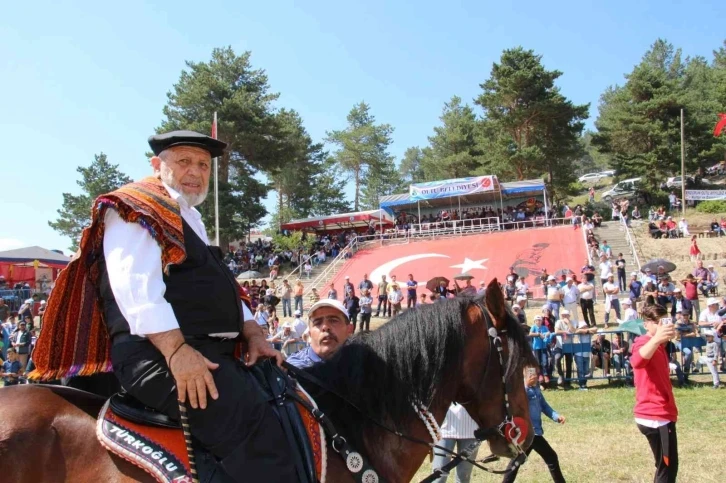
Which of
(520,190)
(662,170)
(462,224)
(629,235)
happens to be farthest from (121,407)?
(662,170)

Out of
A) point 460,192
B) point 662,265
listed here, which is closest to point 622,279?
point 662,265

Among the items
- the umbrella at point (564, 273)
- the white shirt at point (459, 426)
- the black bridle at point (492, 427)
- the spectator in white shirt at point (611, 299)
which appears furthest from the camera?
the umbrella at point (564, 273)

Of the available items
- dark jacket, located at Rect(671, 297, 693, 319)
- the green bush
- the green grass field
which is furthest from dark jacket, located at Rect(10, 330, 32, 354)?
the green bush

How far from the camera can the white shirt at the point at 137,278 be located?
2.04 meters

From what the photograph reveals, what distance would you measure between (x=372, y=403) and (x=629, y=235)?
85.7 feet

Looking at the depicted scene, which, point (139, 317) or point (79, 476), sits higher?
point (139, 317)

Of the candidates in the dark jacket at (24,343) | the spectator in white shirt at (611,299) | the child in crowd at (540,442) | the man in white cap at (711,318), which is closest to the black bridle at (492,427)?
the child in crowd at (540,442)

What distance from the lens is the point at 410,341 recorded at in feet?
9.27

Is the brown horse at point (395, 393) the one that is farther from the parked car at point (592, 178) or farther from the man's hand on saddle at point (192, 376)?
the parked car at point (592, 178)

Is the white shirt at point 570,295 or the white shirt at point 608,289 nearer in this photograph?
the white shirt at point 570,295

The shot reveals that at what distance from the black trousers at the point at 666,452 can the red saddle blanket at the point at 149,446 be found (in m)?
3.58

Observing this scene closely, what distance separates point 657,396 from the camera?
15.4 ft

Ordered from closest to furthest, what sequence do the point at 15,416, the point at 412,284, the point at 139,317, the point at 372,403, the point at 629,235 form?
the point at 139,317 < the point at 15,416 < the point at 372,403 < the point at 412,284 < the point at 629,235

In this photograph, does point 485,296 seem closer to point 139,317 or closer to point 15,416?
point 139,317
